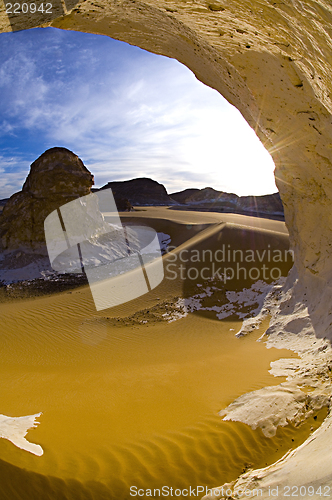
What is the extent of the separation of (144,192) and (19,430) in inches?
2315

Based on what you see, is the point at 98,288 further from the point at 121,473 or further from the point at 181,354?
the point at 121,473

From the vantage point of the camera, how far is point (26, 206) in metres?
15.6

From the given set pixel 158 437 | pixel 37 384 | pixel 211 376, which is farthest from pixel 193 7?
pixel 37 384

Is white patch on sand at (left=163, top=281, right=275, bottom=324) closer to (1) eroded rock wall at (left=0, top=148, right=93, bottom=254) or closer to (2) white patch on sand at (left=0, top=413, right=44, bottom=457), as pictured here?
(2) white patch on sand at (left=0, top=413, right=44, bottom=457)

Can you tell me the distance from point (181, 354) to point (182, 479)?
3627mm

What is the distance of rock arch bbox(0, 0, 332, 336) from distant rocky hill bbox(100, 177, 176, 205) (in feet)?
169

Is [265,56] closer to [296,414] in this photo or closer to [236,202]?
[296,414]

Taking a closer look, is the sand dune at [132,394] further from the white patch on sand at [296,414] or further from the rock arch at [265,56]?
the rock arch at [265,56]

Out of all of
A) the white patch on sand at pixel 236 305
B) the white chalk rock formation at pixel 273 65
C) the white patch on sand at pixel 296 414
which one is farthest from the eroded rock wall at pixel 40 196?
the white patch on sand at pixel 296 414

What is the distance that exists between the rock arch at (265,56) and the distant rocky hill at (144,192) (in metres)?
51.5

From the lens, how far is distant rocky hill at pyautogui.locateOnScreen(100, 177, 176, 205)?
56.8 meters

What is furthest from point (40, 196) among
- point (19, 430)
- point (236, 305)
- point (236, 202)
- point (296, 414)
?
point (236, 202)

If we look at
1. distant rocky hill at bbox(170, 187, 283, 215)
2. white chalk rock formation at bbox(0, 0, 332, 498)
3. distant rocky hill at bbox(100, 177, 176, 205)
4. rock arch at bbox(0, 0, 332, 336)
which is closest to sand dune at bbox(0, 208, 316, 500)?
white chalk rock formation at bbox(0, 0, 332, 498)

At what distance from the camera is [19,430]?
10.1ft
